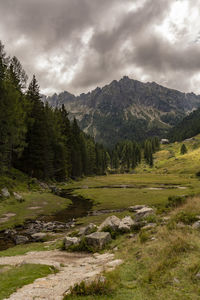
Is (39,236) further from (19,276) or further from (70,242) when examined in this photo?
(19,276)

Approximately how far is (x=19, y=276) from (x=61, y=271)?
233 centimetres

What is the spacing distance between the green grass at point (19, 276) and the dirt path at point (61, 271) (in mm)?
353

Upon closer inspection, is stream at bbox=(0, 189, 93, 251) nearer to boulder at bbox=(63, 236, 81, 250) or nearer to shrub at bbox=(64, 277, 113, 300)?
boulder at bbox=(63, 236, 81, 250)

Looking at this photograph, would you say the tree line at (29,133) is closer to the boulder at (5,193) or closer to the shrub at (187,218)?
the boulder at (5,193)

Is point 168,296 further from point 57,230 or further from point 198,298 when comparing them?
point 57,230

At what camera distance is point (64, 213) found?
31.0m

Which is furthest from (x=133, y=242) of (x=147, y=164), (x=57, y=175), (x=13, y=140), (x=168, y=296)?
(x=147, y=164)

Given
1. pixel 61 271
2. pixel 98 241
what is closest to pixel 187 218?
pixel 98 241

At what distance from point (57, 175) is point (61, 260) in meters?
61.8

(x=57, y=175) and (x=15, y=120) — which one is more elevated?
(x=15, y=120)

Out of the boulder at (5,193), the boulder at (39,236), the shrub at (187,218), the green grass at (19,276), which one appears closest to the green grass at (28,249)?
the boulder at (39,236)

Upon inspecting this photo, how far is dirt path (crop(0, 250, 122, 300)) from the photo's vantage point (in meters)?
7.51

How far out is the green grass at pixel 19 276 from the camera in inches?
314

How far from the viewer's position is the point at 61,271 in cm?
1085
